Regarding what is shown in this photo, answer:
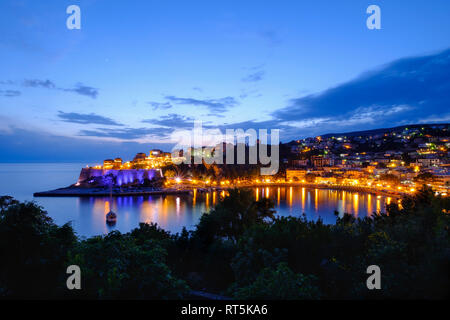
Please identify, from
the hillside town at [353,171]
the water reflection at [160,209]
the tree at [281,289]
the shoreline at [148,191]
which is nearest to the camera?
the tree at [281,289]

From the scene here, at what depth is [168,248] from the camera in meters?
6.58

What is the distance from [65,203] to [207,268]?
26.8 meters

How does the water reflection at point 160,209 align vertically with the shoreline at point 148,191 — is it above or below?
below

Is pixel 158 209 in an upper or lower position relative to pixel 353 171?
lower

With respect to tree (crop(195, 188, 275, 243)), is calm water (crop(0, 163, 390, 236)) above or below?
below

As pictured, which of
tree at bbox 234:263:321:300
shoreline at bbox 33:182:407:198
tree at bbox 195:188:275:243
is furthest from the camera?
shoreline at bbox 33:182:407:198

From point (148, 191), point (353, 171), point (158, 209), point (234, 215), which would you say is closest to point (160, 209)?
point (158, 209)

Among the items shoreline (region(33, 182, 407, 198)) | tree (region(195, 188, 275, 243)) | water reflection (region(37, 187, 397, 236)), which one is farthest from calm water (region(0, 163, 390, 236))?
tree (region(195, 188, 275, 243))

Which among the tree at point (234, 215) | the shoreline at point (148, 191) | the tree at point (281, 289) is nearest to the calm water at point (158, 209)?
the shoreline at point (148, 191)

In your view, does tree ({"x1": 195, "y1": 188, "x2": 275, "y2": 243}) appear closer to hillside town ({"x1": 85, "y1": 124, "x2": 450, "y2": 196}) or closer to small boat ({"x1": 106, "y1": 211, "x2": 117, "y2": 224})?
small boat ({"x1": 106, "y1": 211, "x2": 117, "y2": 224})

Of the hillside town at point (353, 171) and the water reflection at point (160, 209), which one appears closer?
the water reflection at point (160, 209)

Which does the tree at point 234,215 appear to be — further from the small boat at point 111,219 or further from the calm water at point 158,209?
the small boat at point 111,219

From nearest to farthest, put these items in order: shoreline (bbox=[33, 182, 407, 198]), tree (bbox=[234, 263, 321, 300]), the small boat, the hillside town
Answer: tree (bbox=[234, 263, 321, 300]) → the small boat → shoreline (bbox=[33, 182, 407, 198]) → the hillside town

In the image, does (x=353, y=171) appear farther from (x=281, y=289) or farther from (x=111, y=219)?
(x=281, y=289)
